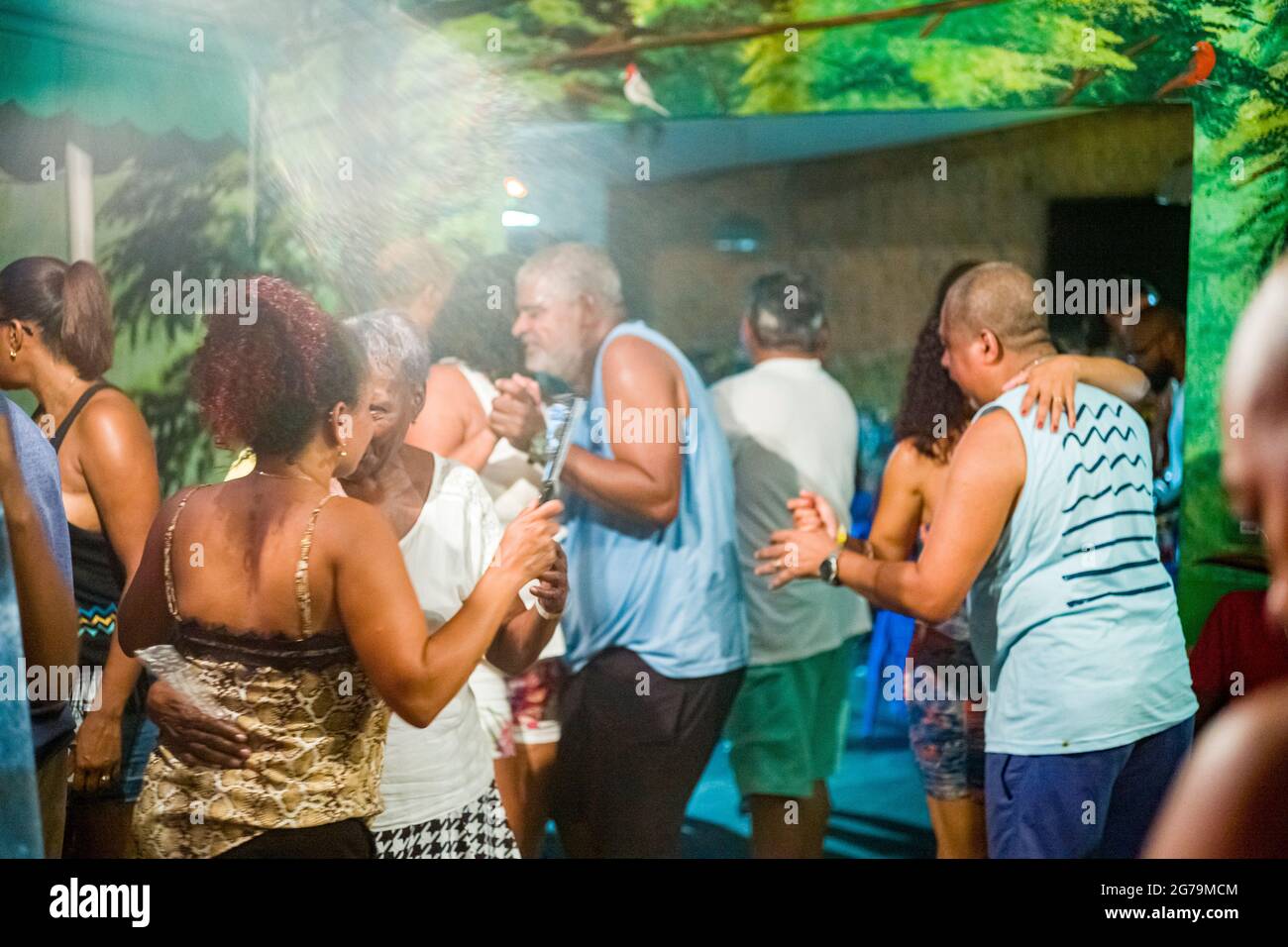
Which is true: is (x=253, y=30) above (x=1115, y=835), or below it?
above

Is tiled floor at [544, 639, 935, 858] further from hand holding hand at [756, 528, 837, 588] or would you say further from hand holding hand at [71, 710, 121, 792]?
hand holding hand at [71, 710, 121, 792]

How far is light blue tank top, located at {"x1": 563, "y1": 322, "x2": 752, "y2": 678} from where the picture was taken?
2953 millimetres

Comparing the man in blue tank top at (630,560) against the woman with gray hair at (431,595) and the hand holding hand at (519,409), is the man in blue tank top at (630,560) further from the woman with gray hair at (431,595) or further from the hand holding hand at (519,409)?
the woman with gray hair at (431,595)

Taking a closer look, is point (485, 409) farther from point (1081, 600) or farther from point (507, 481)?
point (1081, 600)

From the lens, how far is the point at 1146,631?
2.91 metres

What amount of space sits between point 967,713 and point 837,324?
1.02 m

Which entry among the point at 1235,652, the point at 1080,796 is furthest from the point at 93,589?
the point at 1235,652

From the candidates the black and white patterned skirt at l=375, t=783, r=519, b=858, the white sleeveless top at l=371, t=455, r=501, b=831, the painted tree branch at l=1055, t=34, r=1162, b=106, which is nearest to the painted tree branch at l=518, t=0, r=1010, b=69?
the painted tree branch at l=1055, t=34, r=1162, b=106

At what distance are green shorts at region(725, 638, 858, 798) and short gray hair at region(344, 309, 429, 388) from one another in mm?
1126

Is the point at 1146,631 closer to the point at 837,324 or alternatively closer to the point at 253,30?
the point at 837,324

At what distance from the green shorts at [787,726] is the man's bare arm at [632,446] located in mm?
556
